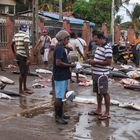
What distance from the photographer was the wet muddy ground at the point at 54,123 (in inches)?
310

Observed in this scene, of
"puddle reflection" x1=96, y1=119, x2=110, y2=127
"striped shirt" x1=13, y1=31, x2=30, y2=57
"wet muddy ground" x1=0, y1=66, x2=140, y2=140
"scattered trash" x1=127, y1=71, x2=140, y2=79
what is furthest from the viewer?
"scattered trash" x1=127, y1=71, x2=140, y2=79

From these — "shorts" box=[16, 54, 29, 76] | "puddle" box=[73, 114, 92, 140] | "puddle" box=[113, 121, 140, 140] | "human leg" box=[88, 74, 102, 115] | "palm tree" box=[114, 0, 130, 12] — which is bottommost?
"puddle" box=[113, 121, 140, 140]

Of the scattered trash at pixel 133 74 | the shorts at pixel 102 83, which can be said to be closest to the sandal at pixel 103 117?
the shorts at pixel 102 83

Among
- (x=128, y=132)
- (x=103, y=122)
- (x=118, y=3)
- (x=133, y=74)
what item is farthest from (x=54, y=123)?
(x=118, y=3)

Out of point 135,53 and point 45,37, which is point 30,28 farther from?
point 135,53

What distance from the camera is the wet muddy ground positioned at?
786 cm

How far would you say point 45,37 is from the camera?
1956cm

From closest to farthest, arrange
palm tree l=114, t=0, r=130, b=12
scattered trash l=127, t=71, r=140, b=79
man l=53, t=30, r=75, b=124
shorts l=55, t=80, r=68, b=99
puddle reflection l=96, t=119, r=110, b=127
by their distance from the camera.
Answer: man l=53, t=30, r=75, b=124 < shorts l=55, t=80, r=68, b=99 < puddle reflection l=96, t=119, r=110, b=127 < scattered trash l=127, t=71, r=140, b=79 < palm tree l=114, t=0, r=130, b=12

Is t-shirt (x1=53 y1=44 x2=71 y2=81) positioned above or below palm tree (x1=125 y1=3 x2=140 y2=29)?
below

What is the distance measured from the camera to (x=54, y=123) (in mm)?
8789

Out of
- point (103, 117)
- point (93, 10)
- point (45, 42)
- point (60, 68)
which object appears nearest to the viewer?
point (60, 68)

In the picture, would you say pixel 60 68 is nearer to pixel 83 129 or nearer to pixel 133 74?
pixel 83 129

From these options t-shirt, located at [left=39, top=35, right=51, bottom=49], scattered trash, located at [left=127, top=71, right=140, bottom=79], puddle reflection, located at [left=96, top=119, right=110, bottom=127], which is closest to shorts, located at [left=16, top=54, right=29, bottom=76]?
puddle reflection, located at [left=96, top=119, right=110, bottom=127]

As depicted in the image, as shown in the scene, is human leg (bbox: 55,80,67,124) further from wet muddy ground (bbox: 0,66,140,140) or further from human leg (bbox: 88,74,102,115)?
human leg (bbox: 88,74,102,115)
